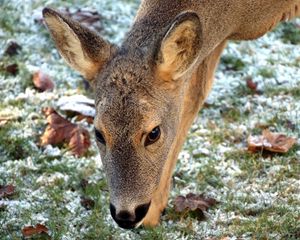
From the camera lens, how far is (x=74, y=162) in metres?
6.57

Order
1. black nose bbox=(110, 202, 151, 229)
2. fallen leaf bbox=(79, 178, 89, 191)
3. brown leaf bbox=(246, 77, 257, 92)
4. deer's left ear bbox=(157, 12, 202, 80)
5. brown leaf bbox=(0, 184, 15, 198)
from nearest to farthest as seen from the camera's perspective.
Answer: black nose bbox=(110, 202, 151, 229)
deer's left ear bbox=(157, 12, 202, 80)
brown leaf bbox=(0, 184, 15, 198)
fallen leaf bbox=(79, 178, 89, 191)
brown leaf bbox=(246, 77, 257, 92)

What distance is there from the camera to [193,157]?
6.72 metres

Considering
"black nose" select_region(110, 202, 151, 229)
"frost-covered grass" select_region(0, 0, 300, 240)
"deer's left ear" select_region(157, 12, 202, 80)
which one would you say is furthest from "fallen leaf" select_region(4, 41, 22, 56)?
"black nose" select_region(110, 202, 151, 229)

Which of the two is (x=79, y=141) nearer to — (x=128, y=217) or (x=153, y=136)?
(x=153, y=136)

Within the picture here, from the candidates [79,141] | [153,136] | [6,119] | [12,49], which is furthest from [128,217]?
[12,49]

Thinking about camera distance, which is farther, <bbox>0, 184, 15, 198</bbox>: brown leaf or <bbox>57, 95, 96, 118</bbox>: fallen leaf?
<bbox>57, 95, 96, 118</bbox>: fallen leaf

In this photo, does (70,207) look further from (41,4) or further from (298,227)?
(41,4)

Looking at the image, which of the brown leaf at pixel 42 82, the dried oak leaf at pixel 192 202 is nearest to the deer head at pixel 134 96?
the dried oak leaf at pixel 192 202

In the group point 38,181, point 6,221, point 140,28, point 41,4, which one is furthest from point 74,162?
point 41,4

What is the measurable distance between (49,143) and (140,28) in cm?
188

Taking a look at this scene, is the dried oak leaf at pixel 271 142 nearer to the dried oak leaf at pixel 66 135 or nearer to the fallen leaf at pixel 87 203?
the dried oak leaf at pixel 66 135

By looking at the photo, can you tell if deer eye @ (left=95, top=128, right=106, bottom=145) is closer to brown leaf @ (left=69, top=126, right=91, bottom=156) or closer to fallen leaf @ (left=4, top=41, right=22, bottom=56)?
brown leaf @ (left=69, top=126, right=91, bottom=156)

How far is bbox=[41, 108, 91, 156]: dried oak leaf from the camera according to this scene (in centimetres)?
678

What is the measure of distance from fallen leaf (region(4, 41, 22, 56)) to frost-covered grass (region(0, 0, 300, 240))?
0.08 meters
